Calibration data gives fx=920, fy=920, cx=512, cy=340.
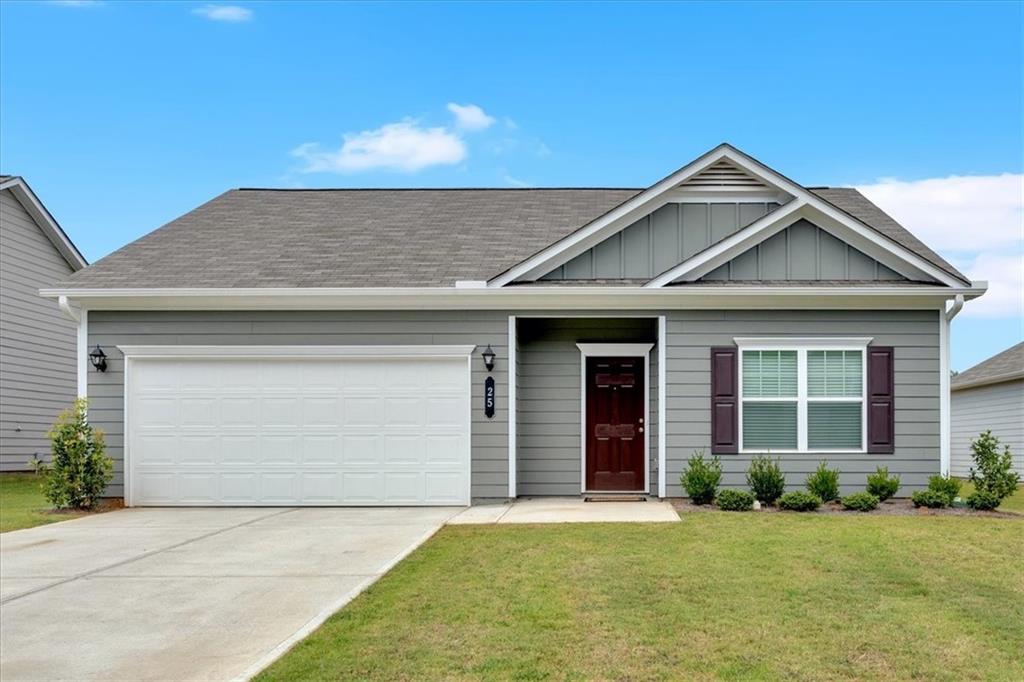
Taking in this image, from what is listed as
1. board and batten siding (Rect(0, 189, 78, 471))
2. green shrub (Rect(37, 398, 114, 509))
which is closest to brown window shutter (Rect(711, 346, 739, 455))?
green shrub (Rect(37, 398, 114, 509))

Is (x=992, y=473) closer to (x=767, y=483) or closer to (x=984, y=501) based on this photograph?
(x=984, y=501)

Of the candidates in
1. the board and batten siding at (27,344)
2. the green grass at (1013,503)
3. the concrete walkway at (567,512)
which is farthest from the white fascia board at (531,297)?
the board and batten siding at (27,344)

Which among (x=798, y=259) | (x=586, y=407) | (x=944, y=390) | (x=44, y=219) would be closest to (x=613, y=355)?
(x=586, y=407)

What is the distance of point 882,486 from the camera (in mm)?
12336

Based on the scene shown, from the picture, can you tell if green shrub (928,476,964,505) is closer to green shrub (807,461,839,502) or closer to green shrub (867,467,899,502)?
green shrub (867,467,899,502)

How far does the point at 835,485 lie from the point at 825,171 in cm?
899

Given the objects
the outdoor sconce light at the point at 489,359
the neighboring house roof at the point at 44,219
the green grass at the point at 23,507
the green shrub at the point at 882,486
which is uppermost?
the neighboring house roof at the point at 44,219

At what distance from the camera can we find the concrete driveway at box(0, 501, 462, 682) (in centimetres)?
605

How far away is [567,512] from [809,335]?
4283 millimetres

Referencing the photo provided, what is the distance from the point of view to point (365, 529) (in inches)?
430

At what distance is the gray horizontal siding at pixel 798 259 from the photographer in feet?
42.7

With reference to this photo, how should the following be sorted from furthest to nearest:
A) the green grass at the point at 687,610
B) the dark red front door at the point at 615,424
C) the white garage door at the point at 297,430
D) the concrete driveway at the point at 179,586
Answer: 1. the dark red front door at the point at 615,424
2. the white garage door at the point at 297,430
3. the concrete driveway at the point at 179,586
4. the green grass at the point at 687,610

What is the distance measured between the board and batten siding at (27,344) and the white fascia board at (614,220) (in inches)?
523

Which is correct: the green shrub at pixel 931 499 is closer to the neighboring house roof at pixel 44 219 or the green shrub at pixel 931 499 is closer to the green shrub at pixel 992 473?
the green shrub at pixel 992 473
